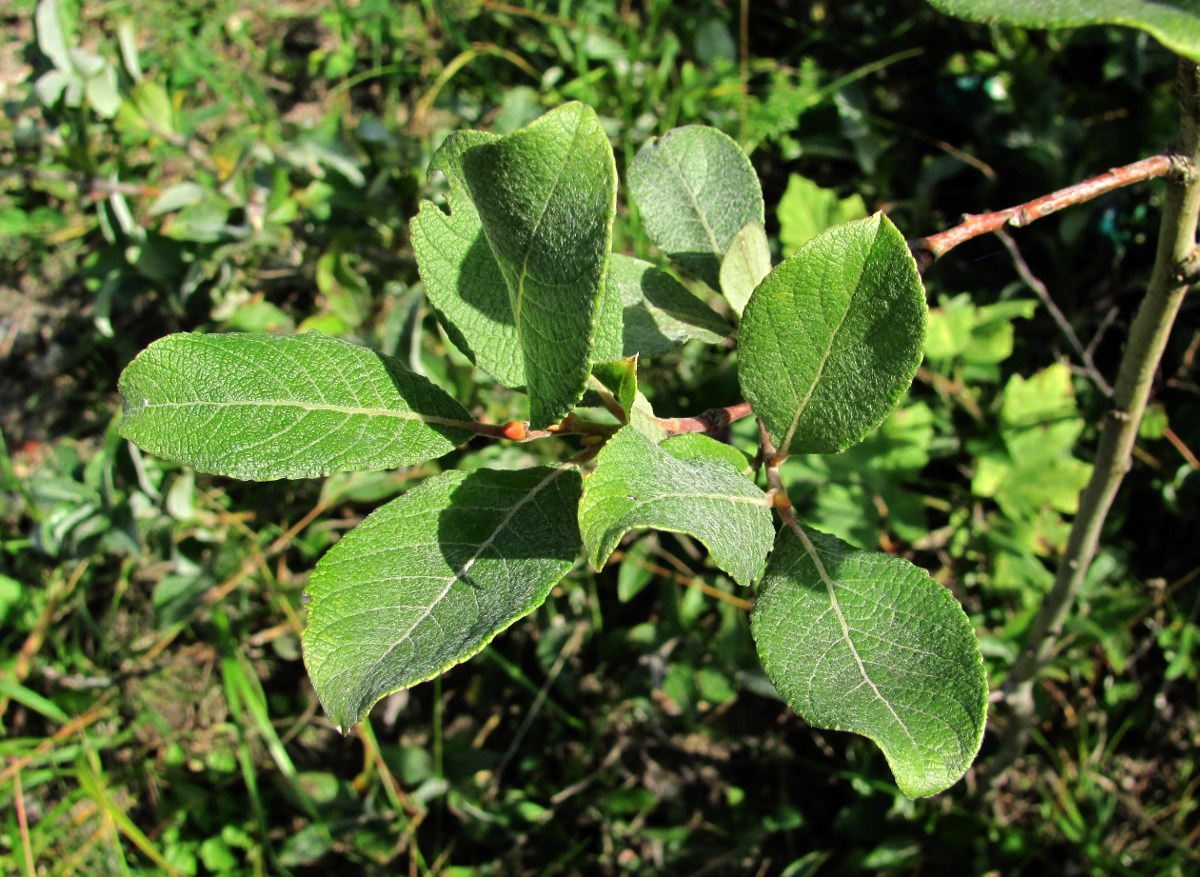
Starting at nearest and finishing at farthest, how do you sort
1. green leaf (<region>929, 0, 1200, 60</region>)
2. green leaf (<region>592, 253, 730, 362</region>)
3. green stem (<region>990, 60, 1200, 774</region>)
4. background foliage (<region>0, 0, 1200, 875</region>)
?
green leaf (<region>929, 0, 1200, 60</region>)
green stem (<region>990, 60, 1200, 774</region>)
green leaf (<region>592, 253, 730, 362</region>)
background foliage (<region>0, 0, 1200, 875</region>)

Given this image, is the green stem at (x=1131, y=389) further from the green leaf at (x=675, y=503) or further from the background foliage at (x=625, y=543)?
the green leaf at (x=675, y=503)

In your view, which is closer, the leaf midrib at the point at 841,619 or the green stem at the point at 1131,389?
the leaf midrib at the point at 841,619

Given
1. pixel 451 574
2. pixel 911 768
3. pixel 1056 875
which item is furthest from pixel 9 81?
pixel 1056 875

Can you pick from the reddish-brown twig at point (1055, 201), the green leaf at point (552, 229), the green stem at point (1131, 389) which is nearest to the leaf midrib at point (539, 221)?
the green leaf at point (552, 229)

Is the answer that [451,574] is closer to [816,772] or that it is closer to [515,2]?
[816,772]

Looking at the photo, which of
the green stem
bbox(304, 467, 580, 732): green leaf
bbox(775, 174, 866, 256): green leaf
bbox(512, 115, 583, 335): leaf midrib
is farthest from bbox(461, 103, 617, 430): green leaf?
bbox(775, 174, 866, 256): green leaf

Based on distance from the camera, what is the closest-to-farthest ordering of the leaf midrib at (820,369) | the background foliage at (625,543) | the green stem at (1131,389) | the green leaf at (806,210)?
1. the leaf midrib at (820,369)
2. the green stem at (1131,389)
3. the background foliage at (625,543)
4. the green leaf at (806,210)

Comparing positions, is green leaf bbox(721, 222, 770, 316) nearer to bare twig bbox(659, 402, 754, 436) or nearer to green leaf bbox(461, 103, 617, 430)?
bare twig bbox(659, 402, 754, 436)
